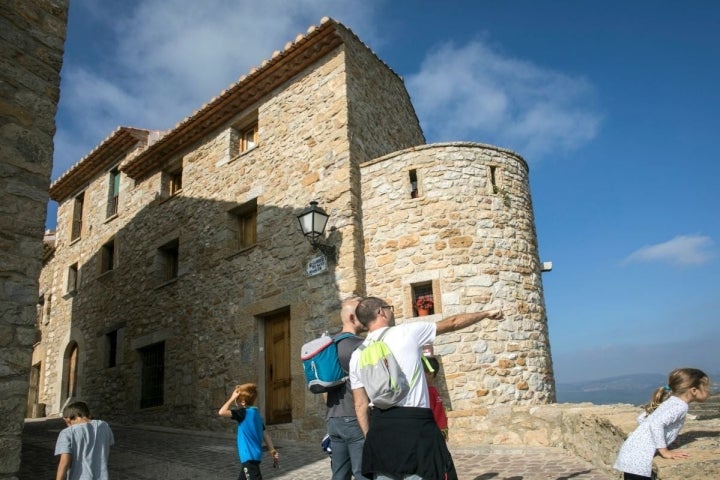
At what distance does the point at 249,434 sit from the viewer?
4.76 meters

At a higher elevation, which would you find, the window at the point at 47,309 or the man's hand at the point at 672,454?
the window at the point at 47,309

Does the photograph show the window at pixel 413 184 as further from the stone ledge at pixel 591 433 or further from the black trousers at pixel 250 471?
the black trousers at pixel 250 471

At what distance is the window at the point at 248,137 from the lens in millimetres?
11941

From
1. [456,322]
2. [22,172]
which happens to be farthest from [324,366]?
[22,172]

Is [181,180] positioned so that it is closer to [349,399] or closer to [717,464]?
[349,399]

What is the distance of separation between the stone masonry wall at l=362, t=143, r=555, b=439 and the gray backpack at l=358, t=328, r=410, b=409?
561cm

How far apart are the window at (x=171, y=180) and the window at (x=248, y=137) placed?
225 centimetres

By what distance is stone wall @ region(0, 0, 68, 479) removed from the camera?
4.45m

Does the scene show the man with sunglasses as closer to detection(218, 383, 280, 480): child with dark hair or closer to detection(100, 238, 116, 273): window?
detection(218, 383, 280, 480): child with dark hair

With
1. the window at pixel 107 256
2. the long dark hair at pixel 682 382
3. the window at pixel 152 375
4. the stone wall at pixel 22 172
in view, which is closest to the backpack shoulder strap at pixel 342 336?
the long dark hair at pixel 682 382

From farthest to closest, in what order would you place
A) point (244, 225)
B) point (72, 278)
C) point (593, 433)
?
point (72, 278), point (244, 225), point (593, 433)

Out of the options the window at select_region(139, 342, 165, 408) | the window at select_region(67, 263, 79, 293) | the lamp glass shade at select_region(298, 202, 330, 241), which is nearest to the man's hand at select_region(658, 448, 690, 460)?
the lamp glass shade at select_region(298, 202, 330, 241)

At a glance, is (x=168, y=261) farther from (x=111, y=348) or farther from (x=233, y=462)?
(x=233, y=462)

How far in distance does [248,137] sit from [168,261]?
141 inches
